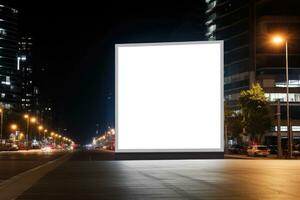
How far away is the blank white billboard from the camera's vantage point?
173ft

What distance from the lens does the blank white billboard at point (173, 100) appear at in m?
52.7

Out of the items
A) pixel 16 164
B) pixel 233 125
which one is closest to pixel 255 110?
pixel 233 125

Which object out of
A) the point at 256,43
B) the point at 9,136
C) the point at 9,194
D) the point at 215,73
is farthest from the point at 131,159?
the point at 9,136

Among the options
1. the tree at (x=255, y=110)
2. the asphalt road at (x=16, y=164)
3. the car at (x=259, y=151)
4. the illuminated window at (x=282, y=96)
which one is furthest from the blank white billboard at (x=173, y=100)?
the illuminated window at (x=282, y=96)

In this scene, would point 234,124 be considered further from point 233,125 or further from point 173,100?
point 173,100

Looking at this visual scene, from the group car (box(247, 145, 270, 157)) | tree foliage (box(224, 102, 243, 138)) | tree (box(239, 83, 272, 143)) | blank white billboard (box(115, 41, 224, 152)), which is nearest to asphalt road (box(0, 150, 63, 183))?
blank white billboard (box(115, 41, 224, 152))

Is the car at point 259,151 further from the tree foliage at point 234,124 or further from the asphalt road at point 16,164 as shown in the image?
the asphalt road at point 16,164

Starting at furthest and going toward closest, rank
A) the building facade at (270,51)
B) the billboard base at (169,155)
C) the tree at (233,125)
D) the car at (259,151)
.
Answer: the building facade at (270,51) < the tree at (233,125) < the car at (259,151) < the billboard base at (169,155)

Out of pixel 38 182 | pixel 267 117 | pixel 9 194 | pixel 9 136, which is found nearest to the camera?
pixel 9 194

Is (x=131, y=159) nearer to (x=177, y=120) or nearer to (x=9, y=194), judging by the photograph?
(x=177, y=120)

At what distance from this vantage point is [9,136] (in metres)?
155

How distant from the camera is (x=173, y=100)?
53.2 metres

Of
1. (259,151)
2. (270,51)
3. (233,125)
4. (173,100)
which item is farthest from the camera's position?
(270,51)

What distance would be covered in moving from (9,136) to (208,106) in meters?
111
